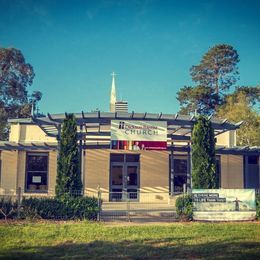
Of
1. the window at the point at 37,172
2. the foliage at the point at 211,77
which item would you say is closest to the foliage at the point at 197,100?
the foliage at the point at 211,77

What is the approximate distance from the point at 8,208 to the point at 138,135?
5969 millimetres

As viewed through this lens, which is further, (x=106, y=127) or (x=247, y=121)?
(x=247, y=121)

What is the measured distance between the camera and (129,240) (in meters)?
8.88

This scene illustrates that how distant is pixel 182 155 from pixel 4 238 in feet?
48.1

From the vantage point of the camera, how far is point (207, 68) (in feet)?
151

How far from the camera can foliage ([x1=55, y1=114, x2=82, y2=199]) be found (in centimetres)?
1266

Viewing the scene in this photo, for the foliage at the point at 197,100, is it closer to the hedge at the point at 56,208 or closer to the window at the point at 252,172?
Answer: the window at the point at 252,172

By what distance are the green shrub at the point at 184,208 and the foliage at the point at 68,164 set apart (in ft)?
12.3

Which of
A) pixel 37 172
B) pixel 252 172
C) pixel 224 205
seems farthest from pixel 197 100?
pixel 224 205

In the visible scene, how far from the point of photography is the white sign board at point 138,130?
1441 cm

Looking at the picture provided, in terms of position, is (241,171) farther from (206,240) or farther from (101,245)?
(101,245)

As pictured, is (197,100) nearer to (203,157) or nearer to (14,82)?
(14,82)

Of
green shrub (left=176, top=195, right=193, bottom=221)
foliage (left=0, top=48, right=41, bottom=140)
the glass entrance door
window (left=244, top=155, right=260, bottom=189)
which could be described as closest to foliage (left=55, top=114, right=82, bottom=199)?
green shrub (left=176, top=195, right=193, bottom=221)

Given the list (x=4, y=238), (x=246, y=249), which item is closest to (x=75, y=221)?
(x=4, y=238)
